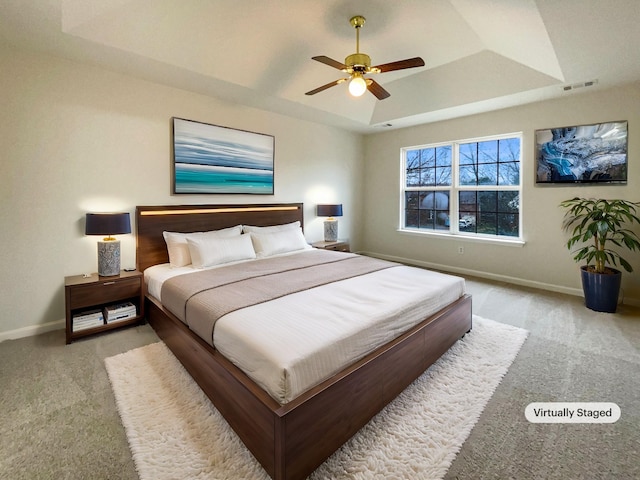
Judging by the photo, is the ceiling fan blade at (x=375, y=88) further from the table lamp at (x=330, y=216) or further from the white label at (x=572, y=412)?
the white label at (x=572, y=412)

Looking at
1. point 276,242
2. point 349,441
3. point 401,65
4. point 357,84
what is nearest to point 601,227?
point 401,65

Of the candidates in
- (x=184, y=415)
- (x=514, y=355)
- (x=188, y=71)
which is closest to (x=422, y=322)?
(x=514, y=355)

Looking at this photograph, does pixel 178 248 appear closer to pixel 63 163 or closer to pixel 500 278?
pixel 63 163

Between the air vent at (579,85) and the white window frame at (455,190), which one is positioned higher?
the air vent at (579,85)

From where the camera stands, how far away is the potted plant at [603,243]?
334 cm

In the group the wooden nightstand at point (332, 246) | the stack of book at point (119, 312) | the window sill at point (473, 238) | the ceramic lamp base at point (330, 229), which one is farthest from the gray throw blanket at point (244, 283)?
the window sill at point (473, 238)

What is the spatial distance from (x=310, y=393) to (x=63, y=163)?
10.5 ft

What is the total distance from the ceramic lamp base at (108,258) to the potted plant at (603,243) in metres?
4.95

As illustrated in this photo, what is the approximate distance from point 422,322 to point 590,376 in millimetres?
1252

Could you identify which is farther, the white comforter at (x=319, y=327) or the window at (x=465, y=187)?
the window at (x=465, y=187)

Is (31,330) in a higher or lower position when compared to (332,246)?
lower

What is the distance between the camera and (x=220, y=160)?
4035mm

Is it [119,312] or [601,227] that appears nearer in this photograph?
[119,312]

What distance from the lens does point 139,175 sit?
11.3 ft
